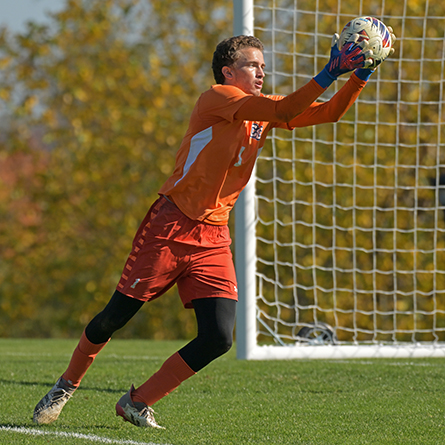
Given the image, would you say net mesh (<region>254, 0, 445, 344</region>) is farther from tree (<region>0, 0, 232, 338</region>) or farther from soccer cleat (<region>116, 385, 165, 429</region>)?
soccer cleat (<region>116, 385, 165, 429</region>)

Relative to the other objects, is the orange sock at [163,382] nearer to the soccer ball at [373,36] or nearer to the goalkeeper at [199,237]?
the goalkeeper at [199,237]

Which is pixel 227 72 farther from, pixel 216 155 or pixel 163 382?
pixel 163 382

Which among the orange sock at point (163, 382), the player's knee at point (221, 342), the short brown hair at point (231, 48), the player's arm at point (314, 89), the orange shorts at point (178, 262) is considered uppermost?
the short brown hair at point (231, 48)

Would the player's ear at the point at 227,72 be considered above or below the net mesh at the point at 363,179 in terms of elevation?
above

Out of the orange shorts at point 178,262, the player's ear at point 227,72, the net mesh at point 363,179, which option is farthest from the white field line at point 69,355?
the net mesh at point 363,179

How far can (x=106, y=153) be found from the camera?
509 inches

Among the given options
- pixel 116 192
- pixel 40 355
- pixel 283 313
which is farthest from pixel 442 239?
pixel 40 355

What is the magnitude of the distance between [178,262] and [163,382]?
1.82 feet

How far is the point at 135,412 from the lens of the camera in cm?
330

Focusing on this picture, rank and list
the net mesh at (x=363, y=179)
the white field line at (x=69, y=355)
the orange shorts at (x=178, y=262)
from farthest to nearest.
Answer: the net mesh at (x=363, y=179)
the white field line at (x=69, y=355)
the orange shorts at (x=178, y=262)

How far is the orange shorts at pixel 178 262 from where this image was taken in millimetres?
3332

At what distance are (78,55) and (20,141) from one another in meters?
1.92

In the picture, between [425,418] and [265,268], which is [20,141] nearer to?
[265,268]

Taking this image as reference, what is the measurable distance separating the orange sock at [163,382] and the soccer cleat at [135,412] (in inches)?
0.9
